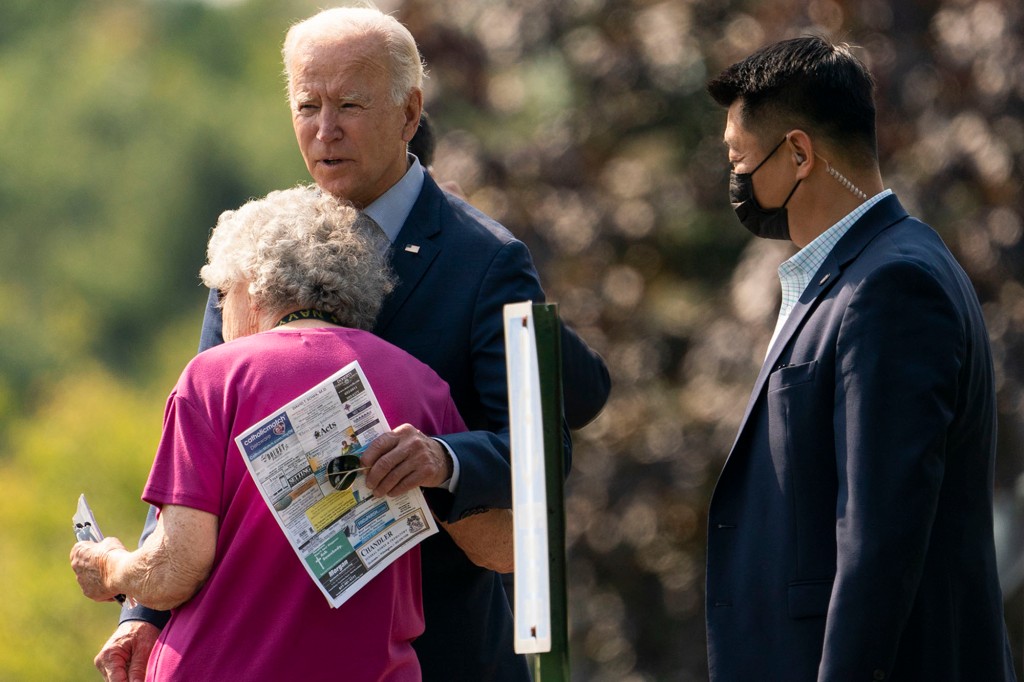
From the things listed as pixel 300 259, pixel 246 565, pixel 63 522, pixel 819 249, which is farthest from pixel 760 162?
pixel 63 522

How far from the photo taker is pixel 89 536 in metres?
3.07

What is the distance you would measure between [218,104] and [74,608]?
3477 cm

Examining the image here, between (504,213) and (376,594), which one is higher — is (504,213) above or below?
above

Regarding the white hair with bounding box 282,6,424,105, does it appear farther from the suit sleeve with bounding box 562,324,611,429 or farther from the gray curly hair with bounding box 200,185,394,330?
the suit sleeve with bounding box 562,324,611,429

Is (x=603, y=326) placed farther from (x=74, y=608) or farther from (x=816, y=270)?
(x=816, y=270)

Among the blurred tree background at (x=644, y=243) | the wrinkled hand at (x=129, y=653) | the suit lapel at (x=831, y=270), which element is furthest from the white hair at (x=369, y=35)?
the blurred tree background at (x=644, y=243)

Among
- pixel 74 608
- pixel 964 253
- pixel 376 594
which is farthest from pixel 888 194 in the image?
pixel 74 608

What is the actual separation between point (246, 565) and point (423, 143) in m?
2.08

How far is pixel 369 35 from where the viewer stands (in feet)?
11.1

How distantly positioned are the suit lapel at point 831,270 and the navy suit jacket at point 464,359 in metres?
0.38

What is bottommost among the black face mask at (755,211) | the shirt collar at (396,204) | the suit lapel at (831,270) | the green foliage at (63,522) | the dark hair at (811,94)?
the green foliage at (63,522)

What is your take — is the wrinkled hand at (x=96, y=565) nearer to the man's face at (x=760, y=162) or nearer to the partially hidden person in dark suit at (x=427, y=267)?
the partially hidden person in dark suit at (x=427, y=267)

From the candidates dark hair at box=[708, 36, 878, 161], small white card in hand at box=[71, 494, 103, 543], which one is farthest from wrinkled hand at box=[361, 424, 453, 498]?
dark hair at box=[708, 36, 878, 161]

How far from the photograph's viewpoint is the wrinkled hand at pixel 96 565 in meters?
2.94
